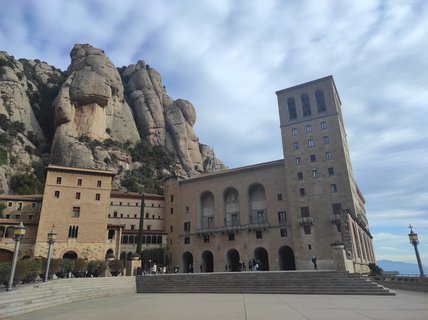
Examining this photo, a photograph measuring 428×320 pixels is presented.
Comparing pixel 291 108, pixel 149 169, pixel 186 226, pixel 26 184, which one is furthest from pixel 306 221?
pixel 26 184

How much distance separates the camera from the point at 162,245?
162ft

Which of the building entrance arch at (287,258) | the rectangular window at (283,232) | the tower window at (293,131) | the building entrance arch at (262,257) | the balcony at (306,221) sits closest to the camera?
the balcony at (306,221)

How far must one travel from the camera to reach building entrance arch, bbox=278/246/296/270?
40.0 metres

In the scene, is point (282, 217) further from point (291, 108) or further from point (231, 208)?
point (291, 108)

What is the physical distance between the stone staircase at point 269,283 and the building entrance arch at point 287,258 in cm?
1980

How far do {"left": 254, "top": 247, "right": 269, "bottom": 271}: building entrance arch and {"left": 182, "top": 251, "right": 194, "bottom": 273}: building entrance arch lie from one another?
1131 cm

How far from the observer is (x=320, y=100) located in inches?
1711

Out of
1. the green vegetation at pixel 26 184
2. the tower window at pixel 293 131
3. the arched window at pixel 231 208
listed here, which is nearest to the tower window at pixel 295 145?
the tower window at pixel 293 131

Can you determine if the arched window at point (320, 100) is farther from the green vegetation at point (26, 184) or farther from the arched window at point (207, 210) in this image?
the green vegetation at point (26, 184)

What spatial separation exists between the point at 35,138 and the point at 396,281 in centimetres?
7487

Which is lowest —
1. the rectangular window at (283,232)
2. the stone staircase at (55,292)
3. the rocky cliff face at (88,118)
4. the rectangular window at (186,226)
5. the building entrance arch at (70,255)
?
the stone staircase at (55,292)

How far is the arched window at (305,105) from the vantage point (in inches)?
1726

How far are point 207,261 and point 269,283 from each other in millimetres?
27817

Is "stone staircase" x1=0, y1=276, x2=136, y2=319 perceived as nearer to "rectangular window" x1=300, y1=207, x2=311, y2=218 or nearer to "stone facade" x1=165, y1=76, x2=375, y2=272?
"stone facade" x1=165, y1=76, x2=375, y2=272
